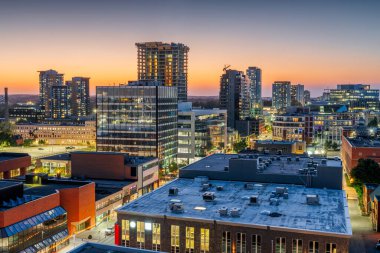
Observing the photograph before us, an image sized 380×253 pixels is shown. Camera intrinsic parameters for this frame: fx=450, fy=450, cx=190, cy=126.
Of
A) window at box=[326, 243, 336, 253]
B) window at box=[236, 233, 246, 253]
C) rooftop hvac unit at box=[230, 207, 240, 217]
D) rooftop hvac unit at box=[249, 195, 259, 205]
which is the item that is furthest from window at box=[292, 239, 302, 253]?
rooftop hvac unit at box=[249, 195, 259, 205]

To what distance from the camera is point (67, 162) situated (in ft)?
392

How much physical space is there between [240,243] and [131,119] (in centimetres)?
9147

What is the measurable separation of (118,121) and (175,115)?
2299cm

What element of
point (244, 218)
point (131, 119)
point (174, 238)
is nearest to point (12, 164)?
point (131, 119)

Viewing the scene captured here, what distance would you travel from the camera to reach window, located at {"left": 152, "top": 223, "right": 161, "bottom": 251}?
54.2 m

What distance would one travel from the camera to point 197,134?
170 meters

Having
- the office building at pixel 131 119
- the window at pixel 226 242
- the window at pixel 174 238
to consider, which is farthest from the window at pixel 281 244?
the office building at pixel 131 119

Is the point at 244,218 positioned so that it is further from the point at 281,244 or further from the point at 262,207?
the point at 262,207

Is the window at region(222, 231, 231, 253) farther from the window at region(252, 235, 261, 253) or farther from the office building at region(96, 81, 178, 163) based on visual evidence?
the office building at region(96, 81, 178, 163)

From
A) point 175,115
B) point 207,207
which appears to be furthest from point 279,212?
point 175,115

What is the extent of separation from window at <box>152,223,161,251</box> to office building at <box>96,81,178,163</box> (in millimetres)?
83911

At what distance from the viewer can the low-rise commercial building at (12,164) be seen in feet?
331

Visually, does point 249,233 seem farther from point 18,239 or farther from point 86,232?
point 86,232

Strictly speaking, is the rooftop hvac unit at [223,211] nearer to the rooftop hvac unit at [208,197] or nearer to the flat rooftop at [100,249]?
the rooftop hvac unit at [208,197]
